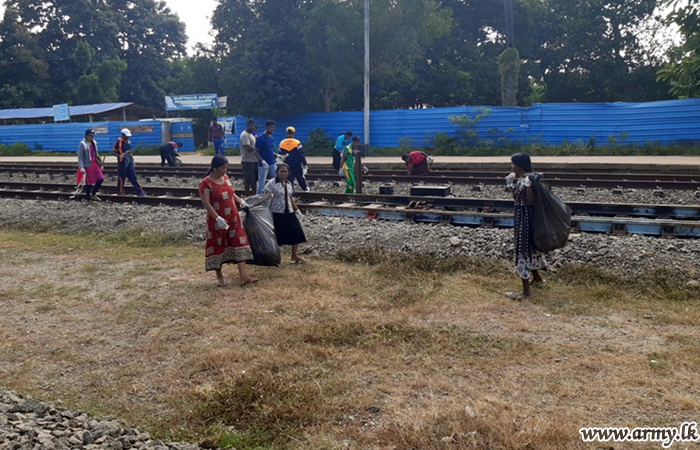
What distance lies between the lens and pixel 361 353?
5.38 meters

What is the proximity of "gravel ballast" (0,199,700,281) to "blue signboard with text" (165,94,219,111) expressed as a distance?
2175 centimetres

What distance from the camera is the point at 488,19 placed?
117 ft

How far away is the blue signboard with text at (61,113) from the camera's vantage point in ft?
125

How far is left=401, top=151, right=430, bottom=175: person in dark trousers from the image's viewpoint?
1525cm

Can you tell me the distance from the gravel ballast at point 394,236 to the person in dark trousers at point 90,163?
1.76ft

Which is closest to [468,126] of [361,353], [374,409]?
[361,353]

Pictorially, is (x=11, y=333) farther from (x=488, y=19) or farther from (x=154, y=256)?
(x=488, y=19)

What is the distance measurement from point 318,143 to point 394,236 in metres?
20.6

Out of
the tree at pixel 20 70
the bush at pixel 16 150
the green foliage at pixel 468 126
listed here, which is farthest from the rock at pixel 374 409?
the tree at pixel 20 70

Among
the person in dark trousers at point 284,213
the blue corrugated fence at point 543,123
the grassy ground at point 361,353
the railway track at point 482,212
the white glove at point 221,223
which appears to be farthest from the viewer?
the blue corrugated fence at point 543,123

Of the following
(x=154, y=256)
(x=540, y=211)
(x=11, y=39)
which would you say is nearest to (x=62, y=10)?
(x=11, y=39)

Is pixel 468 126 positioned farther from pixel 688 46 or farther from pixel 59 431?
pixel 59 431

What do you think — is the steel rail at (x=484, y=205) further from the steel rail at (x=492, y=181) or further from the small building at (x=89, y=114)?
the small building at (x=89, y=114)

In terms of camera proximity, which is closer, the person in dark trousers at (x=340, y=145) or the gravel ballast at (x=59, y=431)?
the gravel ballast at (x=59, y=431)
